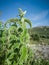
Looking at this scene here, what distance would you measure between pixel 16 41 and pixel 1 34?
57 centimetres

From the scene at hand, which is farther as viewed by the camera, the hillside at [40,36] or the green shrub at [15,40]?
the hillside at [40,36]

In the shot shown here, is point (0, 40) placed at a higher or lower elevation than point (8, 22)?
lower

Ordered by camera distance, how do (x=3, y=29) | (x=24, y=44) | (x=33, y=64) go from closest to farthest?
(x=24, y=44)
(x=3, y=29)
(x=33, y=64)

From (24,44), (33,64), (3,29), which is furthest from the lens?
(33,64)

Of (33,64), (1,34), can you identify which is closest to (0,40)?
(1,34)

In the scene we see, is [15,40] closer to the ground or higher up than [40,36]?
higher up

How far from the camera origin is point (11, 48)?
459 cm

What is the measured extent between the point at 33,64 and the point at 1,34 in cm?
261

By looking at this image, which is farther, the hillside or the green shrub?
the hillside

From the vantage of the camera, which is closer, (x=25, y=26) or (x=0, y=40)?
(x=25, y=26)

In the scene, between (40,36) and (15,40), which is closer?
(15,40)

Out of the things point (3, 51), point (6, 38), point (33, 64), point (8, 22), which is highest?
point (8, 22)

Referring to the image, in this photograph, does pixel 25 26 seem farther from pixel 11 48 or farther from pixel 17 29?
pixel 11 48

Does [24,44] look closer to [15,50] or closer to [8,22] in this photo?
[15,50]
